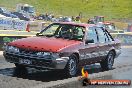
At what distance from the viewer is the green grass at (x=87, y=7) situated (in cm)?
7943

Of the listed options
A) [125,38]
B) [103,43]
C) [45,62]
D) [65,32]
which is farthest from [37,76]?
[125,38]

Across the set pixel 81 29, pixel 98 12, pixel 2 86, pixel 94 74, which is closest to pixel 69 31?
pixel 81 29

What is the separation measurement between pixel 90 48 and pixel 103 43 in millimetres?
1160

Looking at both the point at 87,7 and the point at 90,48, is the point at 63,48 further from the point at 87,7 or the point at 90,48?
the point at 87,7

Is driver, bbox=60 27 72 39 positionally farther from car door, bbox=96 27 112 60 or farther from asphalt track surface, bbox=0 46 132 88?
car door, bbox=96 27 112 60

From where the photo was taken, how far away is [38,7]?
81562mm

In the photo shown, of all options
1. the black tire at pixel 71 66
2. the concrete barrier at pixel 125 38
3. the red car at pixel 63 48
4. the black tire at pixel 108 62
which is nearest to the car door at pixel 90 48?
the red car at pixel 63 48

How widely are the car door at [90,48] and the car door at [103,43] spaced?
0.29m

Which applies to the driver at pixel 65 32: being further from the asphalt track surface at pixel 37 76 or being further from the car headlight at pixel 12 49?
the car headlight at pixel 12 49

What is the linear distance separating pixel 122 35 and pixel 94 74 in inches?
764

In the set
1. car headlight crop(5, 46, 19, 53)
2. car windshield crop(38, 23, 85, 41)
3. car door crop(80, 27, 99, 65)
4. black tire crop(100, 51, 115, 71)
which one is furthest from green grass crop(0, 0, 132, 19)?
car headlight crop(5, 46, 19, 53)

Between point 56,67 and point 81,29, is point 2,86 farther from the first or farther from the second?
point 81,29

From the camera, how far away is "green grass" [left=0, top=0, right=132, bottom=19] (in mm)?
79431

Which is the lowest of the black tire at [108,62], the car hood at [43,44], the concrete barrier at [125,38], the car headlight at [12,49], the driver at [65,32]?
the concrete barrier at [125,38]
